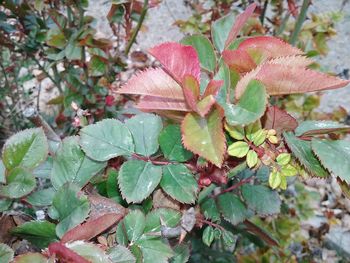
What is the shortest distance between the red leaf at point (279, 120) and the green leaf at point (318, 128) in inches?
0.6

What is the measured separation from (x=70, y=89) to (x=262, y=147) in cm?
99

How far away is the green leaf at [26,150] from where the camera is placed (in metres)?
0.70

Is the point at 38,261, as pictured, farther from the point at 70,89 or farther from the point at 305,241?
the point at 305,241

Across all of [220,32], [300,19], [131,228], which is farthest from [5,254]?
[300,19]

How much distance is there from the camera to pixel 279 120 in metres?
0.65

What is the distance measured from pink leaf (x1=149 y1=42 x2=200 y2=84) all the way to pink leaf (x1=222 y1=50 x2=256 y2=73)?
7cm

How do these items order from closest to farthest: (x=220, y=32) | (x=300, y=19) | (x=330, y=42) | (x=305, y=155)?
(x=305, y=155), (x=220, y=32), (x=300, y=19), (x=330, y=42)

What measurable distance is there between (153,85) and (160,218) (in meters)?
0.19

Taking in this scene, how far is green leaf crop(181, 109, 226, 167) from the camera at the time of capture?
0.59 meters

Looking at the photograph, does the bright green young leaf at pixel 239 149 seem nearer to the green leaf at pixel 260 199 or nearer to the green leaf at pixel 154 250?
the green leaf at pixel 154 250

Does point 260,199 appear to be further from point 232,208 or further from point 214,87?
point 214,87

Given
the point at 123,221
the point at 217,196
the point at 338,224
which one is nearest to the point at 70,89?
the point at 217,196

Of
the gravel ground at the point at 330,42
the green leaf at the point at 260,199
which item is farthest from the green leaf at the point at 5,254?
the gravel ground at the point at 330,42

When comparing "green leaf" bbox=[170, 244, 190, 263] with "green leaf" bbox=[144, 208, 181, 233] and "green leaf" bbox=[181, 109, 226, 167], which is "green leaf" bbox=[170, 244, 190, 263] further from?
"green leaf" bbox=[181, 109, 226, 167]
